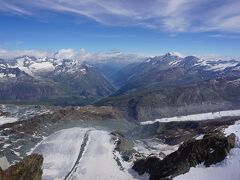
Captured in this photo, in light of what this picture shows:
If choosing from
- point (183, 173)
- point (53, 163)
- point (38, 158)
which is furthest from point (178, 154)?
point (53, 163)

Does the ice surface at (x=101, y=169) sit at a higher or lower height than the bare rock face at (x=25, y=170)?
lower

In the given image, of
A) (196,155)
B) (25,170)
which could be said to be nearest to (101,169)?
(196,155)

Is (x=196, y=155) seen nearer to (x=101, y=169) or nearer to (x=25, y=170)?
(x=25, y=170)

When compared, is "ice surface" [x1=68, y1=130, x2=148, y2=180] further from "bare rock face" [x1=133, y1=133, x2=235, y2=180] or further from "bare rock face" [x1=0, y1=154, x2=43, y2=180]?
"bare rock face" [x1=0, y1=154, x2=43, y2=180]

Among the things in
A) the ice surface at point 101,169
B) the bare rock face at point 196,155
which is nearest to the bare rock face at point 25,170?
the bare rock face at point 196,155

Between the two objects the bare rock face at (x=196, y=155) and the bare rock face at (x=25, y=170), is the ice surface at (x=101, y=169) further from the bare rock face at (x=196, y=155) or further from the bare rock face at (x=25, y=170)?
the bare rock face at (x=25, y=170)
